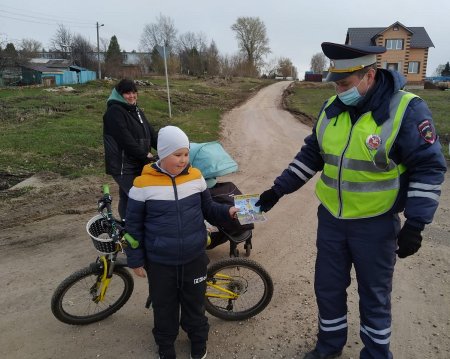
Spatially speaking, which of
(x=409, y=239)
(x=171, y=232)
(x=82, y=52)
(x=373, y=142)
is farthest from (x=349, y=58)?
(x=82, y=52)

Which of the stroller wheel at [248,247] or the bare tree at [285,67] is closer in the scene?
the stroller wheel at [248,247]

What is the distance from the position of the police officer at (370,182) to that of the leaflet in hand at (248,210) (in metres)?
0.49

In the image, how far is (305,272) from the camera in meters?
4.35

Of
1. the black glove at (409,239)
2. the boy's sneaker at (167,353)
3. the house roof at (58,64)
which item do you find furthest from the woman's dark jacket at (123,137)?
the house roof at (58,64)

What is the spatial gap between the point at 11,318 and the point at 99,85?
3078 cm

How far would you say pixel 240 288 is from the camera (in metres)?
3.60

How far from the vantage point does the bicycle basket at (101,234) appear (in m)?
3.22

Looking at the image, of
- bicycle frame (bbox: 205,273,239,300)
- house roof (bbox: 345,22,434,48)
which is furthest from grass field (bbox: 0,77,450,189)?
house roof (bbox: 345,22,434,48)

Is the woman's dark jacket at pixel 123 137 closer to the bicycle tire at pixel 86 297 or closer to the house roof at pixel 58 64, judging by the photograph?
the bicycle tire at pixel 86 297

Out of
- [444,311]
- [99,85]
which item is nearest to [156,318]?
[444,311]

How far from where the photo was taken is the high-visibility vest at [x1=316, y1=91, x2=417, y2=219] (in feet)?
7.89

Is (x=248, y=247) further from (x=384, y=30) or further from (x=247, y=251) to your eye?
(x=384, y=30)

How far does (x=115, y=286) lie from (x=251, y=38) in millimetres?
77785

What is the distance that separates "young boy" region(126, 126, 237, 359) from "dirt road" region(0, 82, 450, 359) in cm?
49
